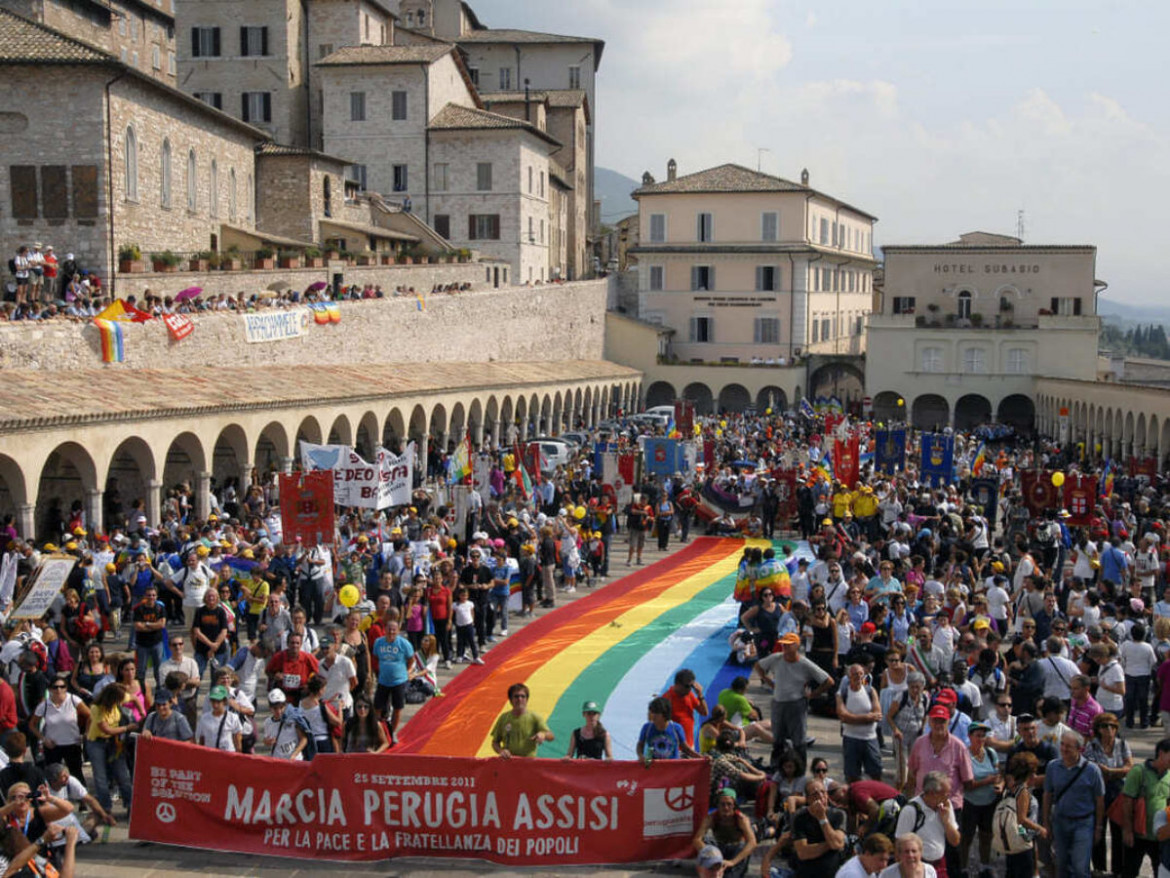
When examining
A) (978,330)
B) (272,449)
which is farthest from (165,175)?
(978,330)

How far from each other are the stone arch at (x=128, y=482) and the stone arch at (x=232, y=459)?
1.62 metres

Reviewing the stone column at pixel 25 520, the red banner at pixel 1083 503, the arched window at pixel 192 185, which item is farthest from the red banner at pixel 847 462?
the arched window at pixel 192 185

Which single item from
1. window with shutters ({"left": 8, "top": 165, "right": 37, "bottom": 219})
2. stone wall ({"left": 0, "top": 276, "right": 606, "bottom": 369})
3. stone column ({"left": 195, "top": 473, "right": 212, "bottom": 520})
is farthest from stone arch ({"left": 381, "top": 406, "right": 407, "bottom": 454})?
window with shutters ({"left": 8, "top": 165, "right": 37, "bottom": 219})

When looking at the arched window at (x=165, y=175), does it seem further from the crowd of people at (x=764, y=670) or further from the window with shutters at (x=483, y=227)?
the window with shutters at (x=483, y=227)

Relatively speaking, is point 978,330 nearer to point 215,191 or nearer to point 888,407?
point 888,407

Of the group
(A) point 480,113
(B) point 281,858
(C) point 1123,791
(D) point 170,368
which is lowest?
(B) point 281,858

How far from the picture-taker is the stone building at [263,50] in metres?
58.8

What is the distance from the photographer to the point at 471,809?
394 inches

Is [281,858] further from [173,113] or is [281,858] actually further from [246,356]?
[173,113]

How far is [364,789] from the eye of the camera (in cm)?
1005

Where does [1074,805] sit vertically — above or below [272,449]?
below

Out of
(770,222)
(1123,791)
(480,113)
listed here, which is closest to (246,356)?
(1123,791)

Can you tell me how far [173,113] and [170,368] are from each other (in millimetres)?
13381

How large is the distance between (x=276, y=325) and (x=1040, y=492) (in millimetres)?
18188
